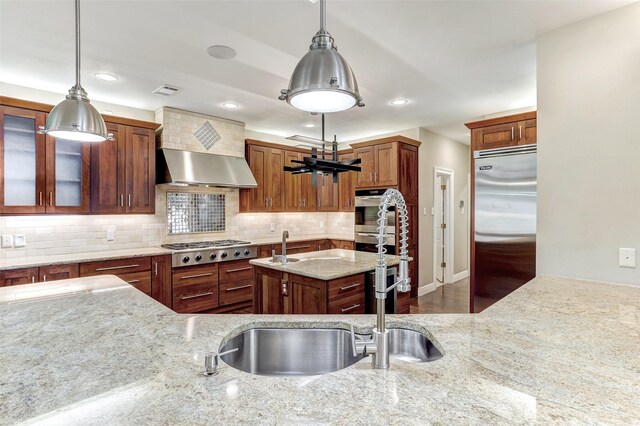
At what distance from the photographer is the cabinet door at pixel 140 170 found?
153 inches

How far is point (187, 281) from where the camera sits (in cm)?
398

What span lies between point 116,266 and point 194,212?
1390mm

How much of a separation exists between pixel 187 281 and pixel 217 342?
10.1ft

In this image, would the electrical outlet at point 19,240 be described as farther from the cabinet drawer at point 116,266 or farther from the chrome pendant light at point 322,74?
the chrome pendant light at point 322,74

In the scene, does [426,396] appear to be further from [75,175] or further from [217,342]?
[75,175]

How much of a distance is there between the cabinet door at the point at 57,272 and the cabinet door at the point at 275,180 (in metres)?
2.68

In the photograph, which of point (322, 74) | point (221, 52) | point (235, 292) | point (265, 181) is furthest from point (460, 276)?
point (322, 74)

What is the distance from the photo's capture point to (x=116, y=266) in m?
3.47

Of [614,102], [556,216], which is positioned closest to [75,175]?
[556,216]

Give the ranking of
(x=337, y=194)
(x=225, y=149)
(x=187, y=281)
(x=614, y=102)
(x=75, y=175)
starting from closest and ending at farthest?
(x=614, y=102) < (x=75, y=175) < (x=187, y=281) < (x=225, y=149) < (x=337, y=194)

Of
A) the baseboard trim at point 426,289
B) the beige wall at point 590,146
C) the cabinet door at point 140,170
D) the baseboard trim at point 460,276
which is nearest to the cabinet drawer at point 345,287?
the beige wall at point 590,146

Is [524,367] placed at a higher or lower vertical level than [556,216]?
lower

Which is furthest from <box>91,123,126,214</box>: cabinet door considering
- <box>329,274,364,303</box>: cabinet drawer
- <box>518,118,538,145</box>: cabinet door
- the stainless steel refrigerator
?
<box>518,118,538,145</box>: cabinet door

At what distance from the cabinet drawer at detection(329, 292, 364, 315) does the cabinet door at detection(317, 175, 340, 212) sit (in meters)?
3.23
